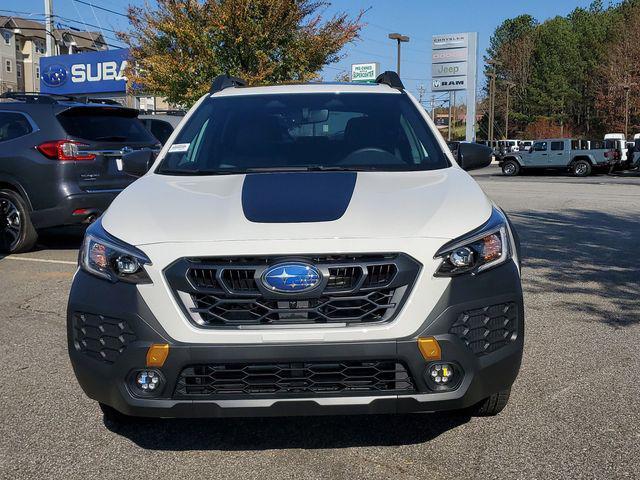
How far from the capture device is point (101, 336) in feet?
9.27

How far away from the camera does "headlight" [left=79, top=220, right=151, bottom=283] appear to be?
2791 millimetres

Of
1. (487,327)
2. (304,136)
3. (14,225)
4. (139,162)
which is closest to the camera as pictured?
(487,327)

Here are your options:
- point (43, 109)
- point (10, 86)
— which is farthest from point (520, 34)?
point (43, 109)

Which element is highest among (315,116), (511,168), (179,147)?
(315,116)

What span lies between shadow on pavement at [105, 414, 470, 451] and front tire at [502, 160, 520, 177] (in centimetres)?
2998

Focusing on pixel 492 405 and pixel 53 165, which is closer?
pixel 492 405

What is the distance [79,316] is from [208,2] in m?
17.2

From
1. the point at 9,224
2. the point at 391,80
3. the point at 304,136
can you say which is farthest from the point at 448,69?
the point at 304,136

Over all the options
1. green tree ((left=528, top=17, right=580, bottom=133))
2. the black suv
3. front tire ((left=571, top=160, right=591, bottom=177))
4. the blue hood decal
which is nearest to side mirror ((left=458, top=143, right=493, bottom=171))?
the blue hood decal

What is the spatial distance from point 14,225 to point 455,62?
45.8m

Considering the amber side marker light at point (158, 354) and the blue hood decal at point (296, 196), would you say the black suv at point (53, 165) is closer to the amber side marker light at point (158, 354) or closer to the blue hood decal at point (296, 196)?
the blue hood decal at point (296, 196)

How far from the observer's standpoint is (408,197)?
315 centimetres

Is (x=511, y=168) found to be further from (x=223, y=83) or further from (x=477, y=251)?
(x=477, y=251)

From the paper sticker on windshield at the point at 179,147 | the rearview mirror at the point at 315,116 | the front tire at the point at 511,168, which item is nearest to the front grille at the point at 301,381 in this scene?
the paper sticker on windshield at the point at 179,147
